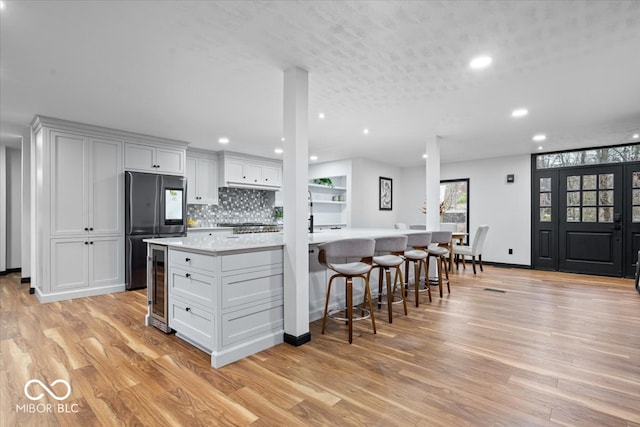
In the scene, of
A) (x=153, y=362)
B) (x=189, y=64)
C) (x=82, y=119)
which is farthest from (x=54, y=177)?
(x=153, y=362)

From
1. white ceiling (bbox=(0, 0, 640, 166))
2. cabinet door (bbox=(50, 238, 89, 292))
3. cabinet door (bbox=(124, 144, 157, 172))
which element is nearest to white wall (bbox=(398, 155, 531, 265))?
white ceiling (bbox=(0, 0, 640, 166))

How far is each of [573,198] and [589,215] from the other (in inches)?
16.3

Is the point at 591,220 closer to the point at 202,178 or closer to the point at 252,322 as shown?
the point at 252,322

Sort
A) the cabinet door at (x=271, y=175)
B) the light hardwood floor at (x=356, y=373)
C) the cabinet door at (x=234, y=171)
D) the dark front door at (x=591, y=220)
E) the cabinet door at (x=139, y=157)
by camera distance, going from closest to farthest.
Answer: the light hardwood floor at (x=356, y=373)
the cabinet door at (x=139, y=157)
the dark front door at (x=591, y=220)
the cabinet door at (x=234, y=171)
the cabinet door at (x=271, y=175)

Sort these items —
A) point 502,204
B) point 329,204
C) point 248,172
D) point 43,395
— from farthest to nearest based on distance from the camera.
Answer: point 329,204 → point 502,204 → point 248,172 → point 43,395

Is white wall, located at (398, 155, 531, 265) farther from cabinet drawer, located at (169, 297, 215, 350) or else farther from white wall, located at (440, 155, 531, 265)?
cabinet drawer, located at (169, 297, 215, 350)

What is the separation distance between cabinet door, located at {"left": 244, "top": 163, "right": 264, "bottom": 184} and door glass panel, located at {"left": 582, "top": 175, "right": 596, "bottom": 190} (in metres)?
6.50

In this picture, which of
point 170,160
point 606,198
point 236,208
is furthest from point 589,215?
point 170,160

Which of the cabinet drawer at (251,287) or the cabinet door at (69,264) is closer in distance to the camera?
the cabinet drawer at (251,287)

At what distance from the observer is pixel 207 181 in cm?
643

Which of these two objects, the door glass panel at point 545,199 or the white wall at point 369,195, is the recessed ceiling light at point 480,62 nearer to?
the white wall at point 369,195

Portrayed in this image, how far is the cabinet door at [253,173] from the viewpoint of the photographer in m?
6.86

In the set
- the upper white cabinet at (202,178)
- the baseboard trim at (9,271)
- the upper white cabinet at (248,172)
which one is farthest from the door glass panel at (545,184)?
the baseboard trim at (9,271)

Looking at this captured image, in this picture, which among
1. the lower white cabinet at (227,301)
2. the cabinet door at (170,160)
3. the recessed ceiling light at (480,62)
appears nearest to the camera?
the lower white cabinet at (227,301)
